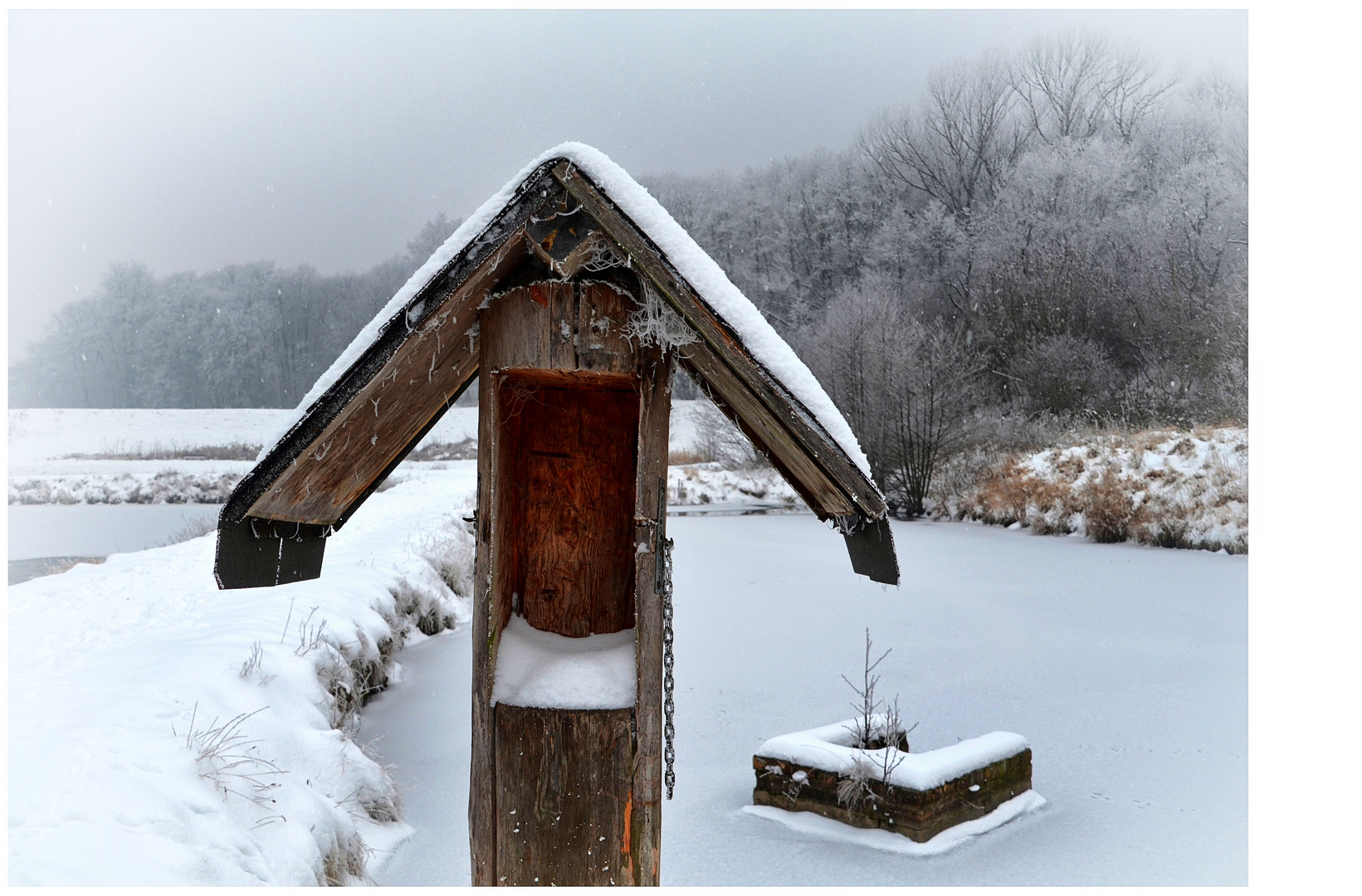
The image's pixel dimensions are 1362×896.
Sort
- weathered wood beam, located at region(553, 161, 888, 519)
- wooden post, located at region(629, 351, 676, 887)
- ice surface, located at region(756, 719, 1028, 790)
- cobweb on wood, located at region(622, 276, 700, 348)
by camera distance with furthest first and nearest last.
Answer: ice surface, located at region(756, 719, 1028, 790), wooden post, located at region(629, 351, 676, 887), cobweb on wood, located at region(622, 276, 700, 348), weathered wood beam, located at region(553, 161, 888, 519)

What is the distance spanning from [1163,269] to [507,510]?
69.5 feet

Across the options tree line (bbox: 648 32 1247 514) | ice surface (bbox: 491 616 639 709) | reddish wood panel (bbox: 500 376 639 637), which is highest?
tree line (bbox: 648 32 1247 514)

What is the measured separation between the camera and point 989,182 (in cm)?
2783

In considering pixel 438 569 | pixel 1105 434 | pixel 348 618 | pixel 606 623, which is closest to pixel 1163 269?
pixel 1105 434

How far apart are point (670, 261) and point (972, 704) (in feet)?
15.9

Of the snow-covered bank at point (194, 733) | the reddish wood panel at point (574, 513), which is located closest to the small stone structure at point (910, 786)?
the snow-covered bank at point (194, 733)

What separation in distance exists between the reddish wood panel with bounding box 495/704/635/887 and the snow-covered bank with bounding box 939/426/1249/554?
34.6 feet

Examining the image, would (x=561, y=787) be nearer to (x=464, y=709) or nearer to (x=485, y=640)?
(x=485, y=640)

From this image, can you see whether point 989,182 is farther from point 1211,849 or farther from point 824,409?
point 824,409

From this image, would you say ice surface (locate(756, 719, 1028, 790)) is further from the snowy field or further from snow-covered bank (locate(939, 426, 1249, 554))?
snow-covered bank (locate(939, 426, 1249, 554))

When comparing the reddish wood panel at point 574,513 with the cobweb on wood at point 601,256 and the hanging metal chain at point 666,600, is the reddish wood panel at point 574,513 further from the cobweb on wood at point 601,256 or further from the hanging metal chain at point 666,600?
the cobweb on wood at point 601,256

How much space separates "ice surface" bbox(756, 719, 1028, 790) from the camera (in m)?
3.62

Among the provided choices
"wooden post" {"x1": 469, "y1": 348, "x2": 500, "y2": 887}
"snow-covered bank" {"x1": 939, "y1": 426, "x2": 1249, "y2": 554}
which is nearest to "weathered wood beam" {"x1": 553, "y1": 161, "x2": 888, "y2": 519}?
"wooden post" {"x1": 469, "y1": 348, "x2": 500, "y2": 887}

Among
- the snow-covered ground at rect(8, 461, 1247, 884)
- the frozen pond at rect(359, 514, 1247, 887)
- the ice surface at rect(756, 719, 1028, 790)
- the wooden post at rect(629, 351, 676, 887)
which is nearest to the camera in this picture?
the wooden post at rect(629, 351, 676, 887)
